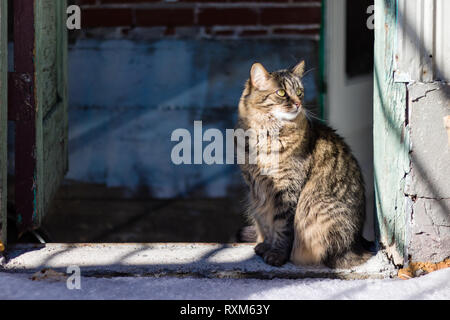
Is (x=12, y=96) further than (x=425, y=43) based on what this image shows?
Yes

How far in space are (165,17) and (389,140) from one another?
2.87 metres

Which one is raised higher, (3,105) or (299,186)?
(3,105)

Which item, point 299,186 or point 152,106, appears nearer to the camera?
point 299,186

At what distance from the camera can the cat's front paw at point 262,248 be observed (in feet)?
10.3

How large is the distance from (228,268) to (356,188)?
730 millimetres

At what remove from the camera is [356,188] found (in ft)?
10.3

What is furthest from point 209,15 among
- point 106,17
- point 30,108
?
point 30,108

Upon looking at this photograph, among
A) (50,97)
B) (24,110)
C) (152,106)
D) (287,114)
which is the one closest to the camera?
(287,114)

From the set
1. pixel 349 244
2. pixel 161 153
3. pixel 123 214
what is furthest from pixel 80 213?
pixel 349 244

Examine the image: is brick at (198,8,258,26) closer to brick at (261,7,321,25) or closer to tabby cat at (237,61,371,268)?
brick at (261,7,321,25)

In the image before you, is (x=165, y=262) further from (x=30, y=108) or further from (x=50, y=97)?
(x=50, y=97)

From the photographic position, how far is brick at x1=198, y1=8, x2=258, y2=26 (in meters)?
5.35

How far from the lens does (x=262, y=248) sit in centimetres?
316
